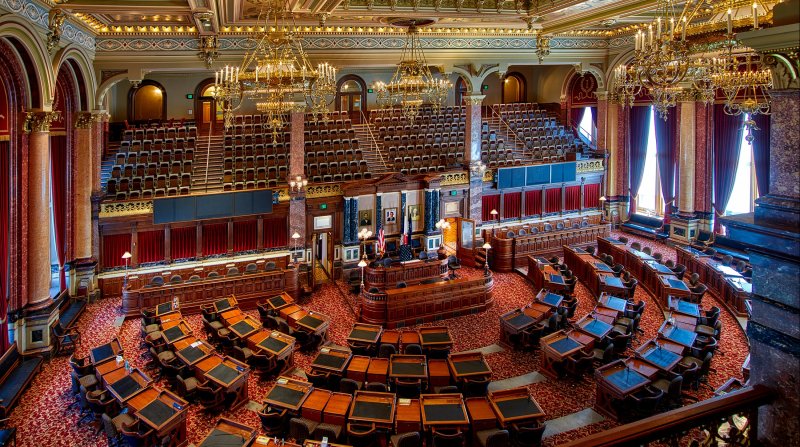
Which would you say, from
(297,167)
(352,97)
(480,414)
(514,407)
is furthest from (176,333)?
(352,97)

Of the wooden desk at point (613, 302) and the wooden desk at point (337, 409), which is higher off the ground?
the wooden desk at point (613, 302)

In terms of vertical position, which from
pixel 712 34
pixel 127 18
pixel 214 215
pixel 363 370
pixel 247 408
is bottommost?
pixel 247 408

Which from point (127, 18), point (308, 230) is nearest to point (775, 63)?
point (127, 18)

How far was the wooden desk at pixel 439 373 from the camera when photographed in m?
9.26

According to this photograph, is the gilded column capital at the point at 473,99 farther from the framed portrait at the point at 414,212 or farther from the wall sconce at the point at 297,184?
the wall sconce at the point at 297,184

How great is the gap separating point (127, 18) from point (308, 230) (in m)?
7.51

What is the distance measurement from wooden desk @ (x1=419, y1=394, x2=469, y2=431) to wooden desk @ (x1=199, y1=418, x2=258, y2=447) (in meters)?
2.37

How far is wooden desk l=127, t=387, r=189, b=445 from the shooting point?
7648 millimetres

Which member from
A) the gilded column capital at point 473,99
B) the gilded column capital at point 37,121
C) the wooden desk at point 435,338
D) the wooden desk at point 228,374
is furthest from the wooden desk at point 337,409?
the gilded column capital at point 473,99

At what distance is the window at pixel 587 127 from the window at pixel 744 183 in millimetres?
6978

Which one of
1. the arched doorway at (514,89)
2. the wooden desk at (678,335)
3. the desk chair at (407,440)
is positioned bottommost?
the desk chair at (407,440)

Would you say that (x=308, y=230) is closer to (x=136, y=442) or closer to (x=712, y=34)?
(x=136, y=442)

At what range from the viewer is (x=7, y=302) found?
34.0 ft

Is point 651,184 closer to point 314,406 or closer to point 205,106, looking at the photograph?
point 314,406
